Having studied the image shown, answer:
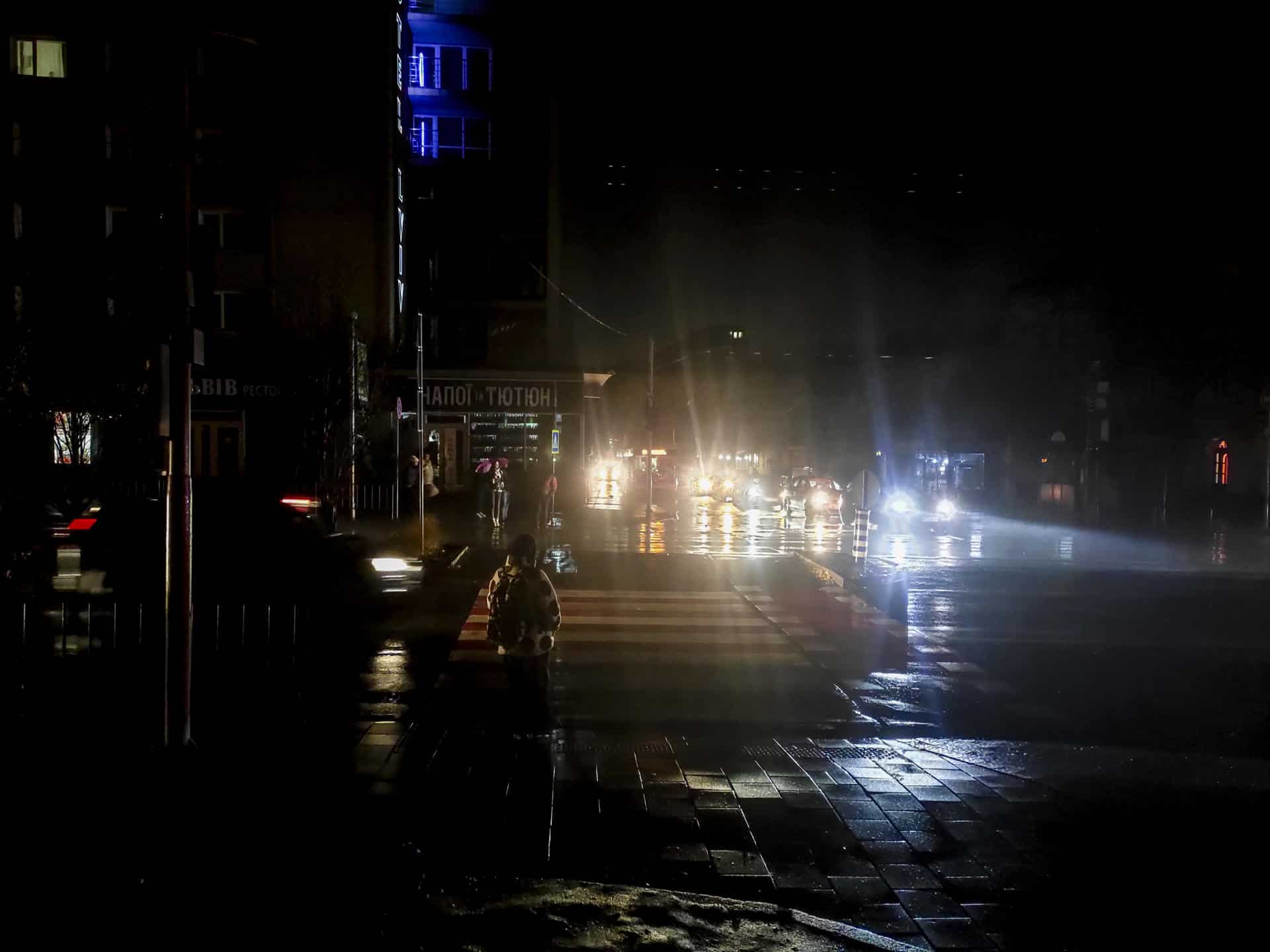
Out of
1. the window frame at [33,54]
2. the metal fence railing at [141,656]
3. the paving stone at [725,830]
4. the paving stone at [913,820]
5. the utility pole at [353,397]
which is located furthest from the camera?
the window frame at [33,54]

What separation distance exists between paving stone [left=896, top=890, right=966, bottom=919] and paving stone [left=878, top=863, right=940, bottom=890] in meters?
0.05

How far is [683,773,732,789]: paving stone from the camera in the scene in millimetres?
6461

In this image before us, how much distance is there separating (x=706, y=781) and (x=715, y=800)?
1.21 ft

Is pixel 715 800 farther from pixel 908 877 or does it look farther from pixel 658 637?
pixel 658 637

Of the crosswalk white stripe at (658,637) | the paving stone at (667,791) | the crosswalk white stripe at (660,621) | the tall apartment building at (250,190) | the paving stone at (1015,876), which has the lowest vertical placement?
the paving stone at (1015,876)

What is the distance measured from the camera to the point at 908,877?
511 centimetres

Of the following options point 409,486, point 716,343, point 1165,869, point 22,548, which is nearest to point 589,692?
point 1165,869

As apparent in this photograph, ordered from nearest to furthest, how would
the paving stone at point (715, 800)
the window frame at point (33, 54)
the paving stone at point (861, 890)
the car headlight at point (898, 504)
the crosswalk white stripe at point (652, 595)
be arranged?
the paving stone at point (861, 890) → the paving stone at point (715, 800) → the crosswalk white stripe at point (652, 595) → the window frame at point (33, 54) → the car headlight at point (898, 504)

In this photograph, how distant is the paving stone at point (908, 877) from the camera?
500 centimetres

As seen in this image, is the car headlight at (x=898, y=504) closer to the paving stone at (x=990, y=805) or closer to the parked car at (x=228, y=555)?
the parked car at (x=228, y=555)

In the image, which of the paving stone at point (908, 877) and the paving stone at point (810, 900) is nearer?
the paving stone at point (810, 900)

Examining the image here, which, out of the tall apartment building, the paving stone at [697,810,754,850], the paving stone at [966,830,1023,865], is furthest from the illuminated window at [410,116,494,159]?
the paving stone at [966,830,1023,865]

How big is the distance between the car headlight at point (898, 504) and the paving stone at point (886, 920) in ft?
103

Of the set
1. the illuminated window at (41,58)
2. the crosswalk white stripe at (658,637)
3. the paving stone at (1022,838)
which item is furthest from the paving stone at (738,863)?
the illuminated window at (41,58)
